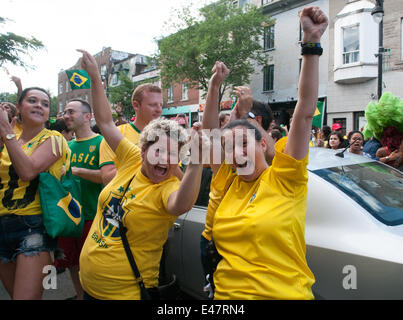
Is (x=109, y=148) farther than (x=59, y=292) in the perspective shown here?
No

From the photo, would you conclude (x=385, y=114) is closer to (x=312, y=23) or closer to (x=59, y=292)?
(x=312, y=23)

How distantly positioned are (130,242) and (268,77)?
2080 centimetres

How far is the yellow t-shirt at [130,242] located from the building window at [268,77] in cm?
2028

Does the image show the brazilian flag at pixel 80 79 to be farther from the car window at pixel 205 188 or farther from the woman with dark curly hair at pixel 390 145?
the woman with dark curly hair at pixel 390 145

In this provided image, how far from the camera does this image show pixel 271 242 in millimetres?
1481

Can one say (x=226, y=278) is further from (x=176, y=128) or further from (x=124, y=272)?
(x=176, y=128)

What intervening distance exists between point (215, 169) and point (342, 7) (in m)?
18.3

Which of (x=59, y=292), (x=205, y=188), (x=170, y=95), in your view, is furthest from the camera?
(x=170, y=95)

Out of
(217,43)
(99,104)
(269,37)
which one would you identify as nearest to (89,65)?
(99,104)

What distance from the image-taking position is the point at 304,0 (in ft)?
61.0

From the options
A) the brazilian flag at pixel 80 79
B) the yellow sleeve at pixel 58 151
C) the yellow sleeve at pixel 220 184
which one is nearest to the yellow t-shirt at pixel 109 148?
the yellow sleeve at pixel 58 151

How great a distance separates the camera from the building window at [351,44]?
1614cm

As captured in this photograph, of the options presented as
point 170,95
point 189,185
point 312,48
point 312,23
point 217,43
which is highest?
point 217,43

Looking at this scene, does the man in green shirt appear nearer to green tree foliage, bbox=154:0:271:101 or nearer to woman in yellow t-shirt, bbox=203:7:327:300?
woman in yellow t-shirt, bbox=203:7:327:300
